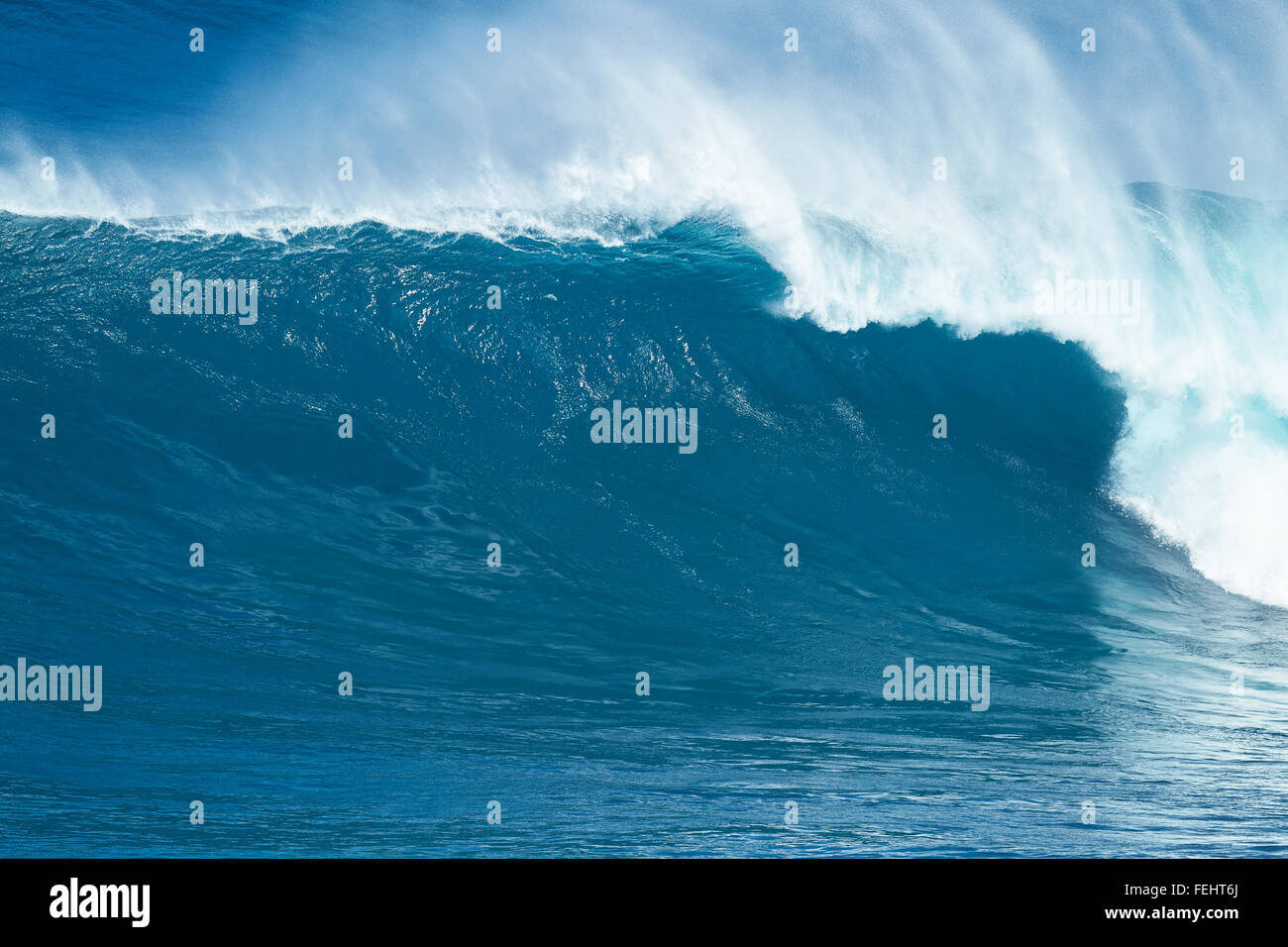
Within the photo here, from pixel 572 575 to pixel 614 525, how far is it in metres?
0.74

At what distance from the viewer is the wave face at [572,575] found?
6.02 m

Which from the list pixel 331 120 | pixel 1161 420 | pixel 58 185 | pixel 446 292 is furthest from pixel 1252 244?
pixel 58 185

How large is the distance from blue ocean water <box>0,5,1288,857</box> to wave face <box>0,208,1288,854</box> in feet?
0.11

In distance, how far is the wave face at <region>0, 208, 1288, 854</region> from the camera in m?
6.02

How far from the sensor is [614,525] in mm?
9281

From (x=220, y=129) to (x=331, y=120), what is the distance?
1397mm

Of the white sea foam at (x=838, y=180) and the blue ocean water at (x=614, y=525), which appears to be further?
the white sea foam at (x=838, y=180)

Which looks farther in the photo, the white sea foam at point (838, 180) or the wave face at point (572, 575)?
the white sea foam at point (838, 180)

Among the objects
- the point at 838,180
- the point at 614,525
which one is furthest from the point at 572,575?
the point at 838,180

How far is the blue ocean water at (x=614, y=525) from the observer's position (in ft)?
20.0

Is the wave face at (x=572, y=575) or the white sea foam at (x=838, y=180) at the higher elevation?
the white sea foam at (x=838, y=180)

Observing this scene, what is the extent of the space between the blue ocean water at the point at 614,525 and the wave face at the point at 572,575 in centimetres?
3

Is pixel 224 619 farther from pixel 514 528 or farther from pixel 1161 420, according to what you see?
pixel 1161 420

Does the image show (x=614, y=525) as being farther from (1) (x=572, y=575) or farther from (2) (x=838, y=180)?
(2) (x=838, y=180)
